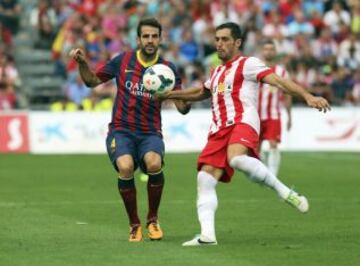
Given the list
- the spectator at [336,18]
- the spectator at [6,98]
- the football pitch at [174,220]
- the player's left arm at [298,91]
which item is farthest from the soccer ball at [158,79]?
the spectator at [336,18]

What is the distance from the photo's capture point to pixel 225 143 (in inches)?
434

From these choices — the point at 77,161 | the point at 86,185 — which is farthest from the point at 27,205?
the point at 77,161

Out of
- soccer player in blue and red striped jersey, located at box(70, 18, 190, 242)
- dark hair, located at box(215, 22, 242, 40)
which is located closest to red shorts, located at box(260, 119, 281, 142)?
soccer player in blue and red striped jersey, located at box(70, 18, 190, 242)

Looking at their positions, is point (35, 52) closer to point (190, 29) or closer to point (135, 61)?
point (190, 29)

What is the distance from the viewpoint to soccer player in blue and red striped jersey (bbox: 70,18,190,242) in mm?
11406

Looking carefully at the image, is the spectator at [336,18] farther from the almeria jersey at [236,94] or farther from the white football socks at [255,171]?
the white football socks at [255,171]

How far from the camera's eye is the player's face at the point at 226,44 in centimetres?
1101

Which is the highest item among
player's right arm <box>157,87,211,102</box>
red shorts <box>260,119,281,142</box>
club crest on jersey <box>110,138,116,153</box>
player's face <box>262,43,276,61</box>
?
player's right arm <box>157,87,211,102</box>

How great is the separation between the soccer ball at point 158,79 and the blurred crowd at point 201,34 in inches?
648

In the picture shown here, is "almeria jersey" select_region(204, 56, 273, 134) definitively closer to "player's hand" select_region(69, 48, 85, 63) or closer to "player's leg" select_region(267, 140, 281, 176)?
"player's hand" select_region(69, 48, 85, 63)

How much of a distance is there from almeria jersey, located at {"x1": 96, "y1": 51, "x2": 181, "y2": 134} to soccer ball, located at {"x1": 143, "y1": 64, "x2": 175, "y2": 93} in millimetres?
324

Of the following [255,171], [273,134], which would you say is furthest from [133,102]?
[273,134]

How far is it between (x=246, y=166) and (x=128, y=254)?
56.9 inches

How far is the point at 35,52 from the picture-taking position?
30578 mm
